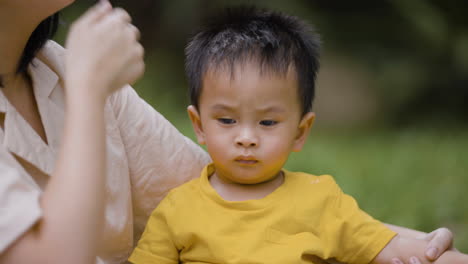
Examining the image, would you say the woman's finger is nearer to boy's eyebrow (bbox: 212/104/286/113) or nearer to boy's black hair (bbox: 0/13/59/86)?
boy's eyebrow (bbox: 212/104/286/113)

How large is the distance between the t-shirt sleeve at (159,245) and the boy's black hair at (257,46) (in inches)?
12.9

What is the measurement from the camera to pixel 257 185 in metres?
1.77

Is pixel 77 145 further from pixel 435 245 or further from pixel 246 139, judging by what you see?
pixel 435 245

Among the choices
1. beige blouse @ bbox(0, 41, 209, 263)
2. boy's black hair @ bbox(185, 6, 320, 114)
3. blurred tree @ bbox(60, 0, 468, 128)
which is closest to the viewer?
beige blouse @ bbox(0, 41, 209, 263)

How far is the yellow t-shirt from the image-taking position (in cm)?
164

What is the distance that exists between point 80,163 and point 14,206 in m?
0.14

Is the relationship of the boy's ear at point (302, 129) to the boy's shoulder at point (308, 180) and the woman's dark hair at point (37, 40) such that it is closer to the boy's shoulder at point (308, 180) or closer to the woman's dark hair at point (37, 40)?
the boy's shoulder at point (308, 180)

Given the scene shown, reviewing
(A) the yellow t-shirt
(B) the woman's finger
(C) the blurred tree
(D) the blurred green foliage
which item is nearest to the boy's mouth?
(A) the yellow t-shirt

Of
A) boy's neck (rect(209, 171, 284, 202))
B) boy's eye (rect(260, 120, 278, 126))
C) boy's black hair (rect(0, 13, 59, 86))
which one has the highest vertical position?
boy's black hair (rect(0, 13, 59, 86))

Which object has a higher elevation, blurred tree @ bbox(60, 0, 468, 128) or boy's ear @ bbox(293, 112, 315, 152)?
boy's ear @ bbox(293, 112, 315, 152)

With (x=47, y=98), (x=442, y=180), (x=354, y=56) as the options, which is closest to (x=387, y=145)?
(x=442, y=180)

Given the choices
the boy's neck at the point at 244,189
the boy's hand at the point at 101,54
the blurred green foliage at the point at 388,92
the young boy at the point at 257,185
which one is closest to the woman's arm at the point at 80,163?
the boy's hand at the point at 101,54

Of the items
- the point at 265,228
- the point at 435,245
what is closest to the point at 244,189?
the point at 265,228

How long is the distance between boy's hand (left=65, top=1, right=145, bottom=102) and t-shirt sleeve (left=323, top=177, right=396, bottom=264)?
2.28 ft
